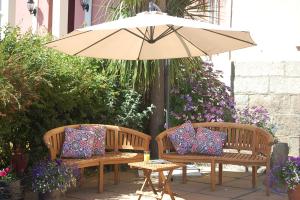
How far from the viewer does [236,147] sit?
274 inches

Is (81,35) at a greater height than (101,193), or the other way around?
(81,35)

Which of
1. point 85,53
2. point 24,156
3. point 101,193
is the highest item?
point 85,53

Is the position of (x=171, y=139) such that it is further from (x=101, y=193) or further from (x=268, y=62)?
(x=268, y=62)

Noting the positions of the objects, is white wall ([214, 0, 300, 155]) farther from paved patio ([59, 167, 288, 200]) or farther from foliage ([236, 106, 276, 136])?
paved patio ([59, 167, 288, 200])

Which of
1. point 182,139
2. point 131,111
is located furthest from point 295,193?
point 131,111

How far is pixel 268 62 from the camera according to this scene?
8.89 metres

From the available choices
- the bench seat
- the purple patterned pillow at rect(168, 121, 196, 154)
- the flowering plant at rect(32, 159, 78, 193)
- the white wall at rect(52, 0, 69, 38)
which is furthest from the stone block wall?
the flowering plant at rect(32, 159, 78, 193)

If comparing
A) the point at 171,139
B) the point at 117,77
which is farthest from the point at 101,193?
the point at 117,77

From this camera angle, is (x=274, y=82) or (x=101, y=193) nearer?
(x=101, y=193)

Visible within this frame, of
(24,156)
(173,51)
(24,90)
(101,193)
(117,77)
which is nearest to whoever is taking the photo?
(24,90)

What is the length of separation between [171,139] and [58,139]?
155 cm

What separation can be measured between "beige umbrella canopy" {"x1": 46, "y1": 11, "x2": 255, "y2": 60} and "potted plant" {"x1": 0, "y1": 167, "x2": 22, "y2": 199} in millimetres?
1599

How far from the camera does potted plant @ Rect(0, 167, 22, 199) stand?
5070 millimetres

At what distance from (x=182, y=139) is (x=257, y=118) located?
7.09 feet
